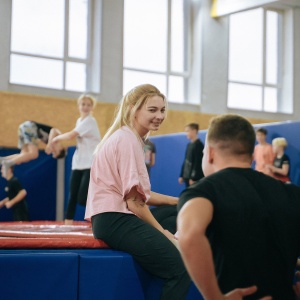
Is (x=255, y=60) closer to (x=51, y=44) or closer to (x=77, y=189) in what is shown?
(x=51, y=44)

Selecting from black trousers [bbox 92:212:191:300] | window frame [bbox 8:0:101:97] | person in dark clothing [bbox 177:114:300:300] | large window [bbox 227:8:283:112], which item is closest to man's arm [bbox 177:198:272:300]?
person in dark clothing [bbox 177:114:300:300]

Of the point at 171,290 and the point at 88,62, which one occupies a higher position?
the point at 88,62

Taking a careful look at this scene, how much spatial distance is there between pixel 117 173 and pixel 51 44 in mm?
8508

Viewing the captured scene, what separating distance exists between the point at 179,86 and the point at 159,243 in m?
9.81

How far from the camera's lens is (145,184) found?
3133 millimetres

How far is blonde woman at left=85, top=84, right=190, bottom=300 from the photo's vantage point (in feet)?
9.95

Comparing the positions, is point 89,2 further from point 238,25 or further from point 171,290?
point 171,290

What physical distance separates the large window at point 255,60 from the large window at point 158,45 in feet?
3.55

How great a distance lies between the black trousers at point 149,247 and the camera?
119 inches

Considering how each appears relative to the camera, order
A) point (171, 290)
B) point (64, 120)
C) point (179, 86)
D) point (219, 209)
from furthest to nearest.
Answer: point (179, 86)
point (64, 120)
point (171, 290)
point (219, 209)

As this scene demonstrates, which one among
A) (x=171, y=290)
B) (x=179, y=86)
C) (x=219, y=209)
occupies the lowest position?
(x=171, y=290)

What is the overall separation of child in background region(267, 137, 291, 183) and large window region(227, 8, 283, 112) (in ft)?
18.6

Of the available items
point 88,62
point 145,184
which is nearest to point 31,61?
point 88,62

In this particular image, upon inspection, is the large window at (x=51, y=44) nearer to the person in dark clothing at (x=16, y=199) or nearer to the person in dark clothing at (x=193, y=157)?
the person in dark clothing at (x=16, y=199)
